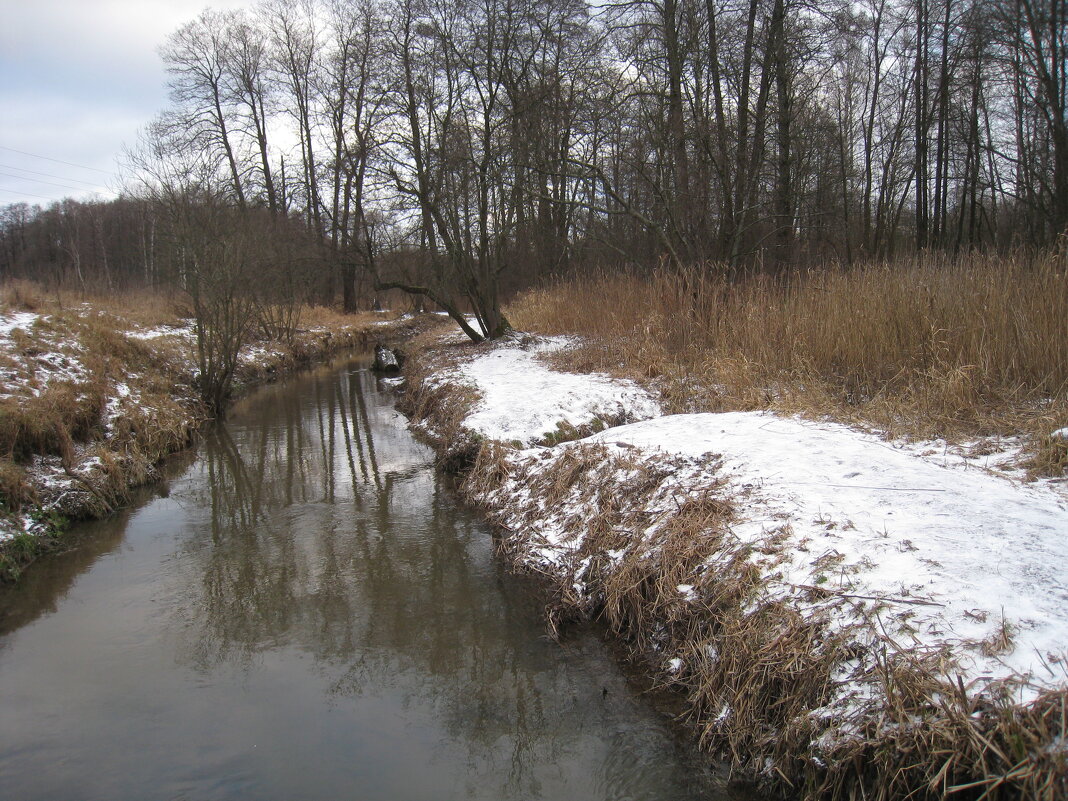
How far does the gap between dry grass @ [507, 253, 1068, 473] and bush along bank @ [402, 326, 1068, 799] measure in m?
0.63

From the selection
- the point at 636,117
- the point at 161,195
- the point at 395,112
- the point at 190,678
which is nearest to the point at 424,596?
the point at 190,678

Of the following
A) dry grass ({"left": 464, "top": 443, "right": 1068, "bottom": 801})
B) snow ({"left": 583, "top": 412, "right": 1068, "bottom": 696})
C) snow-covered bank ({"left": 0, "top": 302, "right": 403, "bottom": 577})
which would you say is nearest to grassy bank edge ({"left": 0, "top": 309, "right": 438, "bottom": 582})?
snow-covered bank ({"left": 0, "top": 302, "right": 403, "bottom": 577})

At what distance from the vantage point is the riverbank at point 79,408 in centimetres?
562

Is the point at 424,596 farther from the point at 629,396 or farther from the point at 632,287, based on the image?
the point at 632,287

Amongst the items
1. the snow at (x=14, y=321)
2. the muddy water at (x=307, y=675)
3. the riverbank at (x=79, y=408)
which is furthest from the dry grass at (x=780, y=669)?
the snow at (x=14, y=321)

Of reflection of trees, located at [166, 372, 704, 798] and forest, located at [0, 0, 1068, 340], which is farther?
forest, located at [0, 0, 1068, 340]

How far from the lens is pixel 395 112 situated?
12.3 meters

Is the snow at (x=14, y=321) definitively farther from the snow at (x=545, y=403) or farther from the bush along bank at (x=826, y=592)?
the bush along bank at (x=826, y=592)

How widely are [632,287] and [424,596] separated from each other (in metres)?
7.74

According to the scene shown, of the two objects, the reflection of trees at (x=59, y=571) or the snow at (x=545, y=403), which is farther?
the snow at (x=545, y=403)

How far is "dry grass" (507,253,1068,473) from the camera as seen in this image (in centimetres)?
481

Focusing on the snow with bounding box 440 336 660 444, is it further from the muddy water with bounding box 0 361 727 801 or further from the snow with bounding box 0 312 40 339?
the snow with bounding box 0 312 40 339

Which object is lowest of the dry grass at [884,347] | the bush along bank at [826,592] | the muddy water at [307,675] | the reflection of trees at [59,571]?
the muddy water at [307,675]

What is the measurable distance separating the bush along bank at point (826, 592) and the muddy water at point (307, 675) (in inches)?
13.9
